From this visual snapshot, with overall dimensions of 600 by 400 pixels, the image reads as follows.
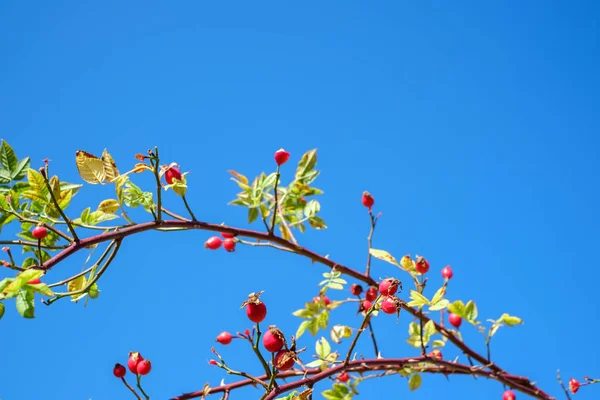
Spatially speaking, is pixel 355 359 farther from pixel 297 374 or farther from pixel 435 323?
pixel 435 323

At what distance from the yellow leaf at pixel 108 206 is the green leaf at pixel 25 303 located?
21.4 inches

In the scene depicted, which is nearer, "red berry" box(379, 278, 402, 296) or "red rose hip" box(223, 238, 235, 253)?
"red berry" box(379, 278, 402, 296)

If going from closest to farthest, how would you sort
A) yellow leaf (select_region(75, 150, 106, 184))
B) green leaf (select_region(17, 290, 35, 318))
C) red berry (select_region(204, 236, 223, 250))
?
green leaf (select_region(17, 290, 35, 318)) < yellow leaf (select_region(75, 150, 106, 184)) < red berry (select_region(204, 236, 223, 250))

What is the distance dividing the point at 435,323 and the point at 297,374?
2.34ft

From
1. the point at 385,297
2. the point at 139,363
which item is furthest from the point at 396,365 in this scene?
the point at 139,363

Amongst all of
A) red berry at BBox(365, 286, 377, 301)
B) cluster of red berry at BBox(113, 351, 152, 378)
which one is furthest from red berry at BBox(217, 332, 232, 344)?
red berry at BBox(365, 286, 377, 301)

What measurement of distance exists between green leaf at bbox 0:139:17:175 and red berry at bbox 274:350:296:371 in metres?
1.05

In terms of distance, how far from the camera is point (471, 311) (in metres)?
2.11

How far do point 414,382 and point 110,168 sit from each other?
1698mm

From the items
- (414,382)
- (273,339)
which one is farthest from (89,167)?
(414,382)

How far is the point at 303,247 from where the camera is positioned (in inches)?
85.5

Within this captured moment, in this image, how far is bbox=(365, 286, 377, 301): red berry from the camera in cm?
242

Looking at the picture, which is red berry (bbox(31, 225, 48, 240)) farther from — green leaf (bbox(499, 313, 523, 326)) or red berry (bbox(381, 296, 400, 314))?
green leaf (bbox(499, 313, 523, 326))

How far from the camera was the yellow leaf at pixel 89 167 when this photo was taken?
1.74 m
